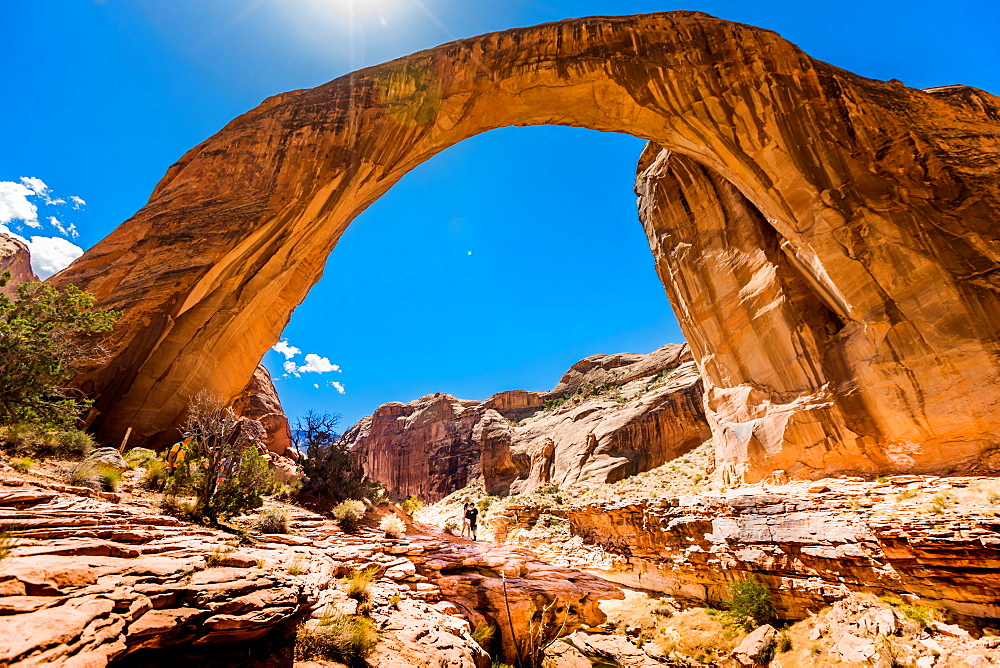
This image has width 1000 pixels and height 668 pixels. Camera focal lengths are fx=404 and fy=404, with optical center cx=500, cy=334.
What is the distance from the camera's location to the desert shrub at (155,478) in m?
8.16

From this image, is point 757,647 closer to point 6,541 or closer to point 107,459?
point 6,541

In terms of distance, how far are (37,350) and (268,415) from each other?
48.6ft

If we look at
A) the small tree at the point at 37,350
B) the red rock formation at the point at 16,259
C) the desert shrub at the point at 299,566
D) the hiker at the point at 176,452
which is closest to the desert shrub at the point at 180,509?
the desert shrub at the point at 299,566

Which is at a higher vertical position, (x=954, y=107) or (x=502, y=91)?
(x=502, y=91)

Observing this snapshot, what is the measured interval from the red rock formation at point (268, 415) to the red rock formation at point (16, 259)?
13.8m

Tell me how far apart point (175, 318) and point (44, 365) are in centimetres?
492

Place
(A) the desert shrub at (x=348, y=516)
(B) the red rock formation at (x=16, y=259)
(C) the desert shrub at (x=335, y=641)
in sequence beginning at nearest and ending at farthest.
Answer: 1. (C) the desert shrub at (x=335, y=641)
2. (A) the desert shrub at (x=348, y=516)
3. (B) the red rock formation at (x=16, y=259)

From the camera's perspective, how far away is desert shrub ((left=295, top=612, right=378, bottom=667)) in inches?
167

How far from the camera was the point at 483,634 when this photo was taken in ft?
22.2

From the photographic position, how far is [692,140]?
15.6 meters

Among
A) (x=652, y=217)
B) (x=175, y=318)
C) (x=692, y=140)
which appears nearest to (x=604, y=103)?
(x=692, y=140)

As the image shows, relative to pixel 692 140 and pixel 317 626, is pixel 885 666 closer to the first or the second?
pixel 317 626

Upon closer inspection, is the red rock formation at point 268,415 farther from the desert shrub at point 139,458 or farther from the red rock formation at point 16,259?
the red rock formation at point 16,259

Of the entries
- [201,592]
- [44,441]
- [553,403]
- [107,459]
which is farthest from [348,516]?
[553,403]
